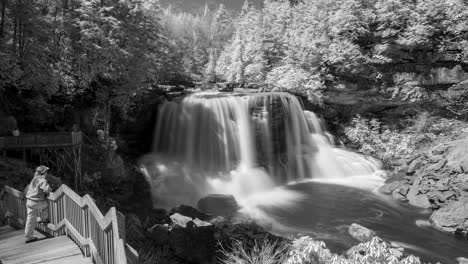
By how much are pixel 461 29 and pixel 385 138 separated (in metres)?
10.4

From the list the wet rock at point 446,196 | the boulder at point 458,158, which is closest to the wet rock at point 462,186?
the wet rock at point 446,196

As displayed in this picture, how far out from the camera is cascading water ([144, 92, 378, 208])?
25109 millimetres

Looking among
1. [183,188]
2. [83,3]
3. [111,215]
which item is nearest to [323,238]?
[183,188]

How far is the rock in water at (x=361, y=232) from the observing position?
1558 centimetres

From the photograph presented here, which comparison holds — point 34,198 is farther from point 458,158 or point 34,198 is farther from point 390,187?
point 458,158

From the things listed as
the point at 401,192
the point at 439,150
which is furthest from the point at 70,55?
the point at 439,150

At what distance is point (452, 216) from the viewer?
17156 millimetres

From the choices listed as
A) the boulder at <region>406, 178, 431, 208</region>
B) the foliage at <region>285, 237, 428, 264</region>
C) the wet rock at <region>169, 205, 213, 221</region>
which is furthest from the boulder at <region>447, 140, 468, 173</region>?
the foliage at <region>285, 237, 428, 264</region>

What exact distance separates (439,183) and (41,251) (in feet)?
70.0

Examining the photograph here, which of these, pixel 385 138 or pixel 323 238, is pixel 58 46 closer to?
pixel 323 238

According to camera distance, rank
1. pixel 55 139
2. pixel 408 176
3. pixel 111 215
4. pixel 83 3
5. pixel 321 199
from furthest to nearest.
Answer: pixel 408 176, pixel 321 199, pixel 83 3, pixel 55 139, pixel 111 215

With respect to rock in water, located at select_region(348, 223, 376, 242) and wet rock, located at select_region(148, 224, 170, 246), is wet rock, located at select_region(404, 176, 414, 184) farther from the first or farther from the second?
wet rock, located at select_region(148, 224, 170, 246)

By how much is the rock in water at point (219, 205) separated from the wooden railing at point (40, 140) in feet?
25.3

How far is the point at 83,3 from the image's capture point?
19859 millimetres
